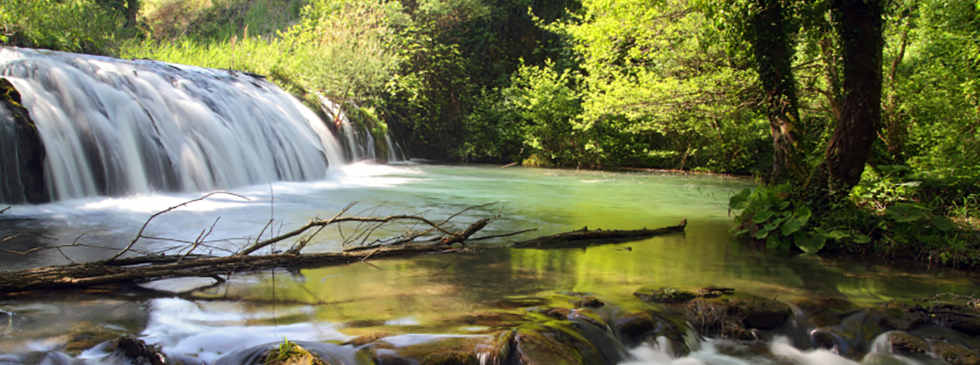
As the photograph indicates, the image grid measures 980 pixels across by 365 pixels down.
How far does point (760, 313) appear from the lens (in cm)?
411

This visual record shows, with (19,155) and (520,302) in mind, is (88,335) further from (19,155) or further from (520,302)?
(19,155)

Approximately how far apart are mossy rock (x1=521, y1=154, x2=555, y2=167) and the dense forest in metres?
0.10

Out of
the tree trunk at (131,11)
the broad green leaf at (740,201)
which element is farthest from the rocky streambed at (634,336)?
the tree trunk at (131,11)

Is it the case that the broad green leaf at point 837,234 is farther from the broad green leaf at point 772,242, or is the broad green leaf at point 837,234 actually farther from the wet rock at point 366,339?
the wet rock at point 366,339

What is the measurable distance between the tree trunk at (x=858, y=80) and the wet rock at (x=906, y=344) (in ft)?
9.99

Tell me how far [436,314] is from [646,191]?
1017 centimetres

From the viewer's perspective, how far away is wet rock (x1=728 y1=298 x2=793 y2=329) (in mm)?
4078

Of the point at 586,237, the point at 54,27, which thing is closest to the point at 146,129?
the point at 54,27

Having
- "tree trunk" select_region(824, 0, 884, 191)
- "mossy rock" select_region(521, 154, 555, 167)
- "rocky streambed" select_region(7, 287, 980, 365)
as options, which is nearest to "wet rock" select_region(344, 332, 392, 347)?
"rocky streambed" select_region(7, 287, 980, 365)

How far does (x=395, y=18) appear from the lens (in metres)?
21.7

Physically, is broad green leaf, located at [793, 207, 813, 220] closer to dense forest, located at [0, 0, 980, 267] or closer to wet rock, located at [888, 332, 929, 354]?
dense forest, located at [0, 0, 980, 267]

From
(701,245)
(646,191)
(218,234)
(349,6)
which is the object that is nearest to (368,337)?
(218,234)

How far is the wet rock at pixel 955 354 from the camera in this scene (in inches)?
140

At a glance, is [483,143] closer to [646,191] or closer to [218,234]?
[646,191]
